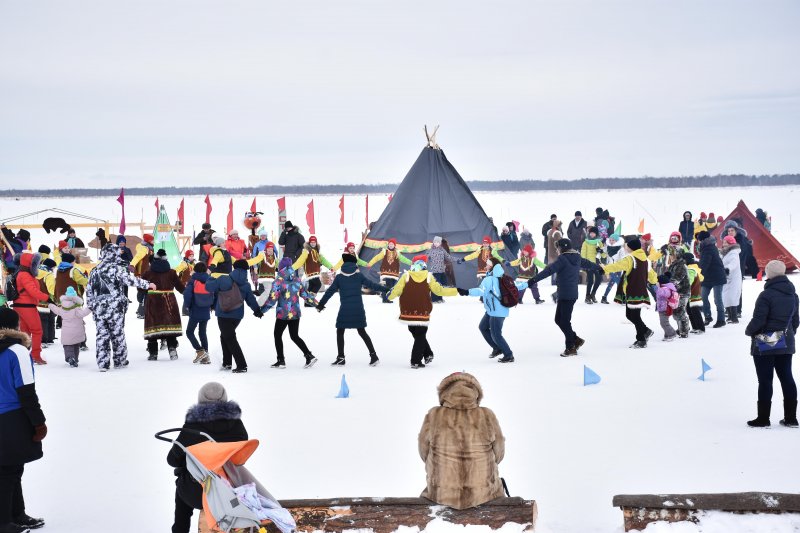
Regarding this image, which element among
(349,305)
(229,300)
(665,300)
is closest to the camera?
(229,300)

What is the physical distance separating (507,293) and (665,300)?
2377 millimetres

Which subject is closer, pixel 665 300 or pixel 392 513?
pixel 392 513

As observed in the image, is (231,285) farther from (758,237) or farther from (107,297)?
(758,237)

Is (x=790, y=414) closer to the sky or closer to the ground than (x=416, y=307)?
closer to the ground

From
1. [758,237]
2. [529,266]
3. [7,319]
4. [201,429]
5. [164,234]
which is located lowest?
[201,429]

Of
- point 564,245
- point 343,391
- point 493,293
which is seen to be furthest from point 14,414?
point 564,245

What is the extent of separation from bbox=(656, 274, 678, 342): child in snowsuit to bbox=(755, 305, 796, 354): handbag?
446 cm

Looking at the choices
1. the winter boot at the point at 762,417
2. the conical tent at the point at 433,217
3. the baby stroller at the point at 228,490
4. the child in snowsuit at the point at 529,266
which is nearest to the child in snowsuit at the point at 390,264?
the conical tent at the point at 433,217

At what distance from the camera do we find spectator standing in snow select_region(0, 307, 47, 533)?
17.3ft

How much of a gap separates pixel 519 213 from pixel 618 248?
33.5 meters

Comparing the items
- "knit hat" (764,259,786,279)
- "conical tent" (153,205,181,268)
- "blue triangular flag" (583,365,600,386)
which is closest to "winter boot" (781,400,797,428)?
"knit hat" (764,259,786,279)

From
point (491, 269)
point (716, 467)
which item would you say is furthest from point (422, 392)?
point (716, 467)

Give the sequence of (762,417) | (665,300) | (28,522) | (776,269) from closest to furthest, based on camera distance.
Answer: (28,522), (776,269), (762,417), (665,300)

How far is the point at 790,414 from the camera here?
24.5ft
